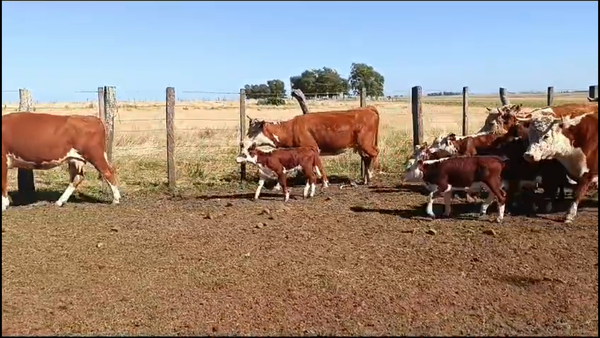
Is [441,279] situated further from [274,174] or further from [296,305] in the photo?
[274,174]

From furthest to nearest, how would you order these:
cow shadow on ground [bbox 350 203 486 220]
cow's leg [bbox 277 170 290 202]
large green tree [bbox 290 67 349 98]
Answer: large green tree [bbox 290 67 349 98], cow's leg [bbox 277 170 290 202], cow shadow on ground [bbox 350 203 486 220]

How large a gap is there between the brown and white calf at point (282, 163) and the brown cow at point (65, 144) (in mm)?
1956

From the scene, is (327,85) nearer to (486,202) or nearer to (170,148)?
(170,148)

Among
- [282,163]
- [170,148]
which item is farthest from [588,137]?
[170,148]

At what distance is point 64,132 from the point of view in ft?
27.3

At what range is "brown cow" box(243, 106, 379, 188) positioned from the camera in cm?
1111

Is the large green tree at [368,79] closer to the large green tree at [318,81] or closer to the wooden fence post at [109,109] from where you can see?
the large green tree at [318,81]

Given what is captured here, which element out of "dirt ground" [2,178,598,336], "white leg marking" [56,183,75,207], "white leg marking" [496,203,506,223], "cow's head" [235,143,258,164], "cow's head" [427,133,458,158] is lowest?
"dirt ground" [2,178,598,336]

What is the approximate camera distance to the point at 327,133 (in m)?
11.3

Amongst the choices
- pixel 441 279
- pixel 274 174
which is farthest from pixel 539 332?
pixel 274 174

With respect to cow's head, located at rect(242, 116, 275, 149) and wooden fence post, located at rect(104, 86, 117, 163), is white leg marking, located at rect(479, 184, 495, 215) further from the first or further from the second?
wooden fence post, located at rect(104, 86, 117, 163)

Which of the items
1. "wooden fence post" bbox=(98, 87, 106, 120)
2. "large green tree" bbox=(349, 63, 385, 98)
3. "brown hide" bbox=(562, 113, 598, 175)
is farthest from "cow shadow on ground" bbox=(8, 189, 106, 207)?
"large green tree" bbox=(349, 63, 385, 98)

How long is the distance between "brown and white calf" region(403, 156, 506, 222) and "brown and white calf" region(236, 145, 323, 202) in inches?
70.9

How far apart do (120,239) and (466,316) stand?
3.53 metres
